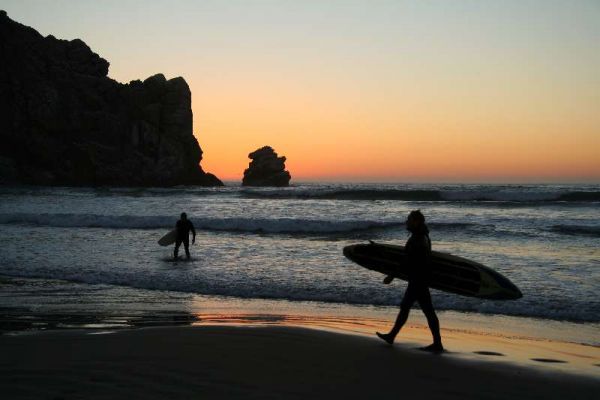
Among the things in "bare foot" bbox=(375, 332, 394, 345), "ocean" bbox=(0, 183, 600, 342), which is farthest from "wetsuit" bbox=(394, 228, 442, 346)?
"ocean" bbox=(0, 183, 600, 342)

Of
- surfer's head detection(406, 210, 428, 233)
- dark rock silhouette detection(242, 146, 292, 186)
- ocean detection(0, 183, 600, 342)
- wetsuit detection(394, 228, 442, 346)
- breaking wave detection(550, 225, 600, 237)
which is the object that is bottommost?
ocean detection(0, 183, 600, 342)

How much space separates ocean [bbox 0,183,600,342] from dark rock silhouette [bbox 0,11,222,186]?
164 ft

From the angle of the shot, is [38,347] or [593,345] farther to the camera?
[593,345]

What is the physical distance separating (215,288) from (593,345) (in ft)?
26.1

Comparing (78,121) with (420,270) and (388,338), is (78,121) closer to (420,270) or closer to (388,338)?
(388,338)

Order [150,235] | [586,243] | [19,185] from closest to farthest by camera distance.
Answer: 1. [586,243]
2. [150,235]
3. [19,185]

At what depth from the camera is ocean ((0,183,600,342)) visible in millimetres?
11617

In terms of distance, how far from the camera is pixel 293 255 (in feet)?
59.8

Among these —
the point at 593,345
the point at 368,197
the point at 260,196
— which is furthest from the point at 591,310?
the point at 260,196

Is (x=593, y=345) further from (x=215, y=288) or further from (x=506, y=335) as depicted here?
(x=215, y=288)

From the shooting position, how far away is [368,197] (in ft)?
179

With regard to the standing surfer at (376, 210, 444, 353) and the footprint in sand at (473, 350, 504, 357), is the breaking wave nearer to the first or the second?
the footprint in sand at (473, 350, 504, 357)

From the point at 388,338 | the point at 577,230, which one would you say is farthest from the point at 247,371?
the point at 577,230

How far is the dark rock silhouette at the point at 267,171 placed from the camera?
370 feet
